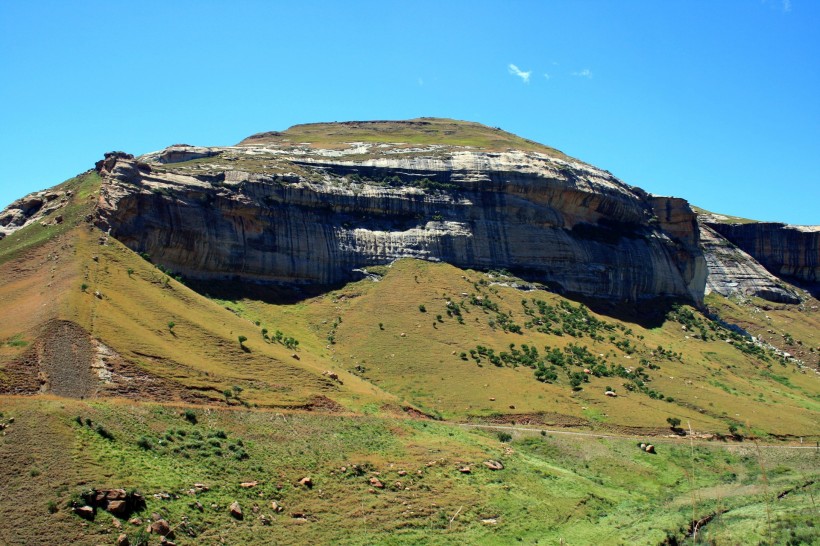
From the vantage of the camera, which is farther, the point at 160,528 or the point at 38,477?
the point at 38,477

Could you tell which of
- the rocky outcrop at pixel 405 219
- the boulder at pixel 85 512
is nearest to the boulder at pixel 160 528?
the boulder at pixel 85 512

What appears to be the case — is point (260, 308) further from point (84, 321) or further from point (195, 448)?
point (195, 448)

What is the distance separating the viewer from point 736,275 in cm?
10775

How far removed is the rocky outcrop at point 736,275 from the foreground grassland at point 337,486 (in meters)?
70.3

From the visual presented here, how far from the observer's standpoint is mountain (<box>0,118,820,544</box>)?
27.5 meters

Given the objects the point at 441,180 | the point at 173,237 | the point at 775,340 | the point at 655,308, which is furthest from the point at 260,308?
the point at 775,340

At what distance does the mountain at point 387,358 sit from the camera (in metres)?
27.5

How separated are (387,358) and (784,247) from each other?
85.3 m

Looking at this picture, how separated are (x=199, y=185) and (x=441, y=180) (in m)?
26.7

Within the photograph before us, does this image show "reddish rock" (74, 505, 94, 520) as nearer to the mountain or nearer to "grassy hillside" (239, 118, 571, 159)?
the mountain

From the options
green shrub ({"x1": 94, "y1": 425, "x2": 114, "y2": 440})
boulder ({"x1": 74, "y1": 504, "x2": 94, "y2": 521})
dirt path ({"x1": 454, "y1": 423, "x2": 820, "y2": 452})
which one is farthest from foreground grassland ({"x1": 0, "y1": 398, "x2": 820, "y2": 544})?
dirt path ({"x1": 454, "y1": 423, "x2": 820, "y2": 452})

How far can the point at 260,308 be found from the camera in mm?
60625

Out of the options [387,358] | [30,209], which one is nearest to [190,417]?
[387,358]

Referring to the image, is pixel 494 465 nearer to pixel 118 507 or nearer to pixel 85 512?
pixel 118 507
